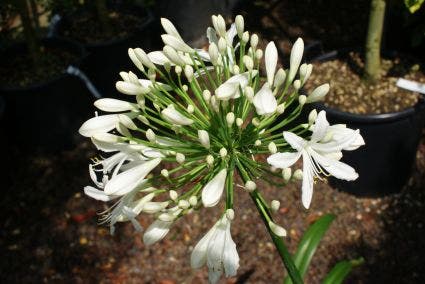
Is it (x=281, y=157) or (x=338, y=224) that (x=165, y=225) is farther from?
(x=338, y=224)

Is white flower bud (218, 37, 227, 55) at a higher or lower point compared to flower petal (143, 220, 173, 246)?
higher

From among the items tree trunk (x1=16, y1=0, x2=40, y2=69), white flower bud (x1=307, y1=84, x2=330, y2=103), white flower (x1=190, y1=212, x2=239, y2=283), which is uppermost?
white flower bud (x1=307, y1=84, x2=330, y2=103)

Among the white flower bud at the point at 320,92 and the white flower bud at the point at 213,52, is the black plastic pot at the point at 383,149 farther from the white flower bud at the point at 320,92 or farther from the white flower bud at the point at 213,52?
the white flower bud at the point at 213,52

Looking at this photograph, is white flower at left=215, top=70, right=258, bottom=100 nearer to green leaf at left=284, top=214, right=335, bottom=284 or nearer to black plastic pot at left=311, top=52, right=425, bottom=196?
green leaf at left=284, top=214, right=335, bottom=284

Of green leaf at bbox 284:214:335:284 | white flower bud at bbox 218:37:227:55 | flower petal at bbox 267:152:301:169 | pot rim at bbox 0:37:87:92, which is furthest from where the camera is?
pot rim at bbox 0:37:87:92

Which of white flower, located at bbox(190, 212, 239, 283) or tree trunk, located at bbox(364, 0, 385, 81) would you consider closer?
white flower, located at bbox(190, 212, 239, 283)

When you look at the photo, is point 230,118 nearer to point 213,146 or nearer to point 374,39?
point 213,146

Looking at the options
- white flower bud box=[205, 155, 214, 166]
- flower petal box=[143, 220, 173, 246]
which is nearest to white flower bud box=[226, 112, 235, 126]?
white flower bud box=[205, 155, 214, 166]
